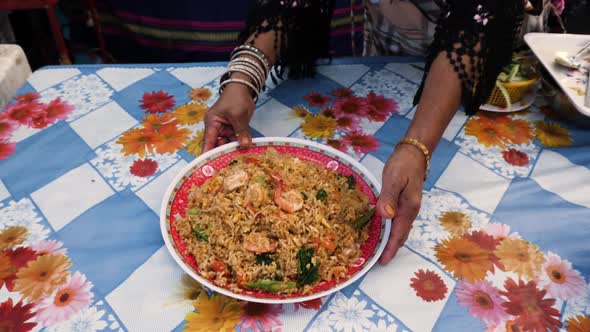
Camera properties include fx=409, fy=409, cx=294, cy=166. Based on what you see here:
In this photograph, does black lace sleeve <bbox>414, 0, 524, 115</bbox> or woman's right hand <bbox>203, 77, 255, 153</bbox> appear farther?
woman's right hand <bbox>203, 77, 255, 153</bbox>

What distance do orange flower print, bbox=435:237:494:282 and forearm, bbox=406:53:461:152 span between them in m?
0.35

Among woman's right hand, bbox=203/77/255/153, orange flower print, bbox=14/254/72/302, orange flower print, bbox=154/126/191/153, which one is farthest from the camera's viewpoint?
orange flower print, bbox=154/126/191/153

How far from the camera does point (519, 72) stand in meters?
1.94

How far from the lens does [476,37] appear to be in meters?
1.50

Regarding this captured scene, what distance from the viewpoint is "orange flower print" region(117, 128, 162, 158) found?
71.2 inches

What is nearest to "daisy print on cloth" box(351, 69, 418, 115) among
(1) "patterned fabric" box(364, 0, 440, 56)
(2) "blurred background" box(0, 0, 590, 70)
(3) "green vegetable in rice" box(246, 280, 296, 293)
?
(1) "patterned fabric" box(364, 0, 440, 56)

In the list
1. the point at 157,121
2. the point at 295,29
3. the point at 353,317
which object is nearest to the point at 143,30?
the point at 157,121

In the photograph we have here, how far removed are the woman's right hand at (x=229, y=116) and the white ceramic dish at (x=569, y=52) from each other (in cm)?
131

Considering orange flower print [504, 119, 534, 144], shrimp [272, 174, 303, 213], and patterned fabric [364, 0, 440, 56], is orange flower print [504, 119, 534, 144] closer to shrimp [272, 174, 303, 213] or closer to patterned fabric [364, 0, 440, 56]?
patterned fabric [364, 0, 440, 56]

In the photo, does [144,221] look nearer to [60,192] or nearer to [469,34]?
[60,192]

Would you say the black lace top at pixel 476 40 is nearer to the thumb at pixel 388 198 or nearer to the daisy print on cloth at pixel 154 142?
the thumb at pixel 388 198

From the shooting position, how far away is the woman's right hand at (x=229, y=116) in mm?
1721

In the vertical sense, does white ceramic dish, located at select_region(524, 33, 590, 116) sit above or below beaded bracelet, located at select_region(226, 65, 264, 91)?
above

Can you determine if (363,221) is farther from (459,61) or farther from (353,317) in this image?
(459,61)
